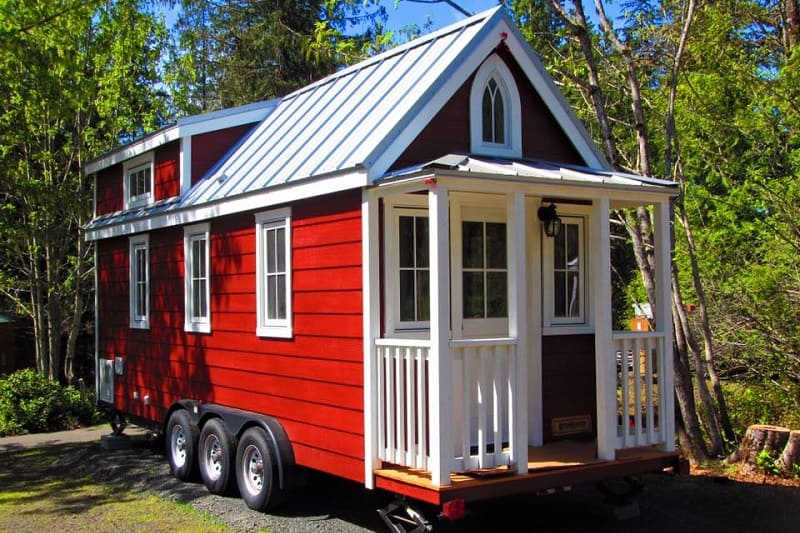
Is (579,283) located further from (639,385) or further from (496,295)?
(639,385)

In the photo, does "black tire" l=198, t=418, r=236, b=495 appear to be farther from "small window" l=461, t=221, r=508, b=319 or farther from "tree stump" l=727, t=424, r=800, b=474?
"tree stump" l=727, t=424, r=800, b=474

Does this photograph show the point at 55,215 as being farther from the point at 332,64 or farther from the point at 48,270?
the point at 332,64

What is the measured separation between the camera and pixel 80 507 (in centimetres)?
823

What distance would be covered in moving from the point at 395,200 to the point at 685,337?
5.17 meters

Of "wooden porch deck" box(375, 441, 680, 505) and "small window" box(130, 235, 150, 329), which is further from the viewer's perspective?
"small window" box(130, 235, 150, 329)

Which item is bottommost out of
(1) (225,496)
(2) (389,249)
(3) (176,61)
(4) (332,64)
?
(1) (225,496)

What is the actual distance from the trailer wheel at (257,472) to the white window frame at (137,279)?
11.0ft

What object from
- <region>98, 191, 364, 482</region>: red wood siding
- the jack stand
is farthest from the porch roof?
the jack stand

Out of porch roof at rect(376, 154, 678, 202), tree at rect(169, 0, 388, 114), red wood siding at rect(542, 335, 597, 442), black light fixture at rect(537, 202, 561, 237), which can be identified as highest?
tree at rect(169, 0, 388, 114)

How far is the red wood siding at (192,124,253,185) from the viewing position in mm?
9992

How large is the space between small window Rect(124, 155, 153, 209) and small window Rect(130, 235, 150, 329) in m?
0.56

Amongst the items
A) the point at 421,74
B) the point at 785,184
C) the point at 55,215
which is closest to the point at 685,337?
→ the point at 785,184

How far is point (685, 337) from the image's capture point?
33.8ft

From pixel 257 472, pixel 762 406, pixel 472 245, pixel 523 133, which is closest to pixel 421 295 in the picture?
pixel 472 245
